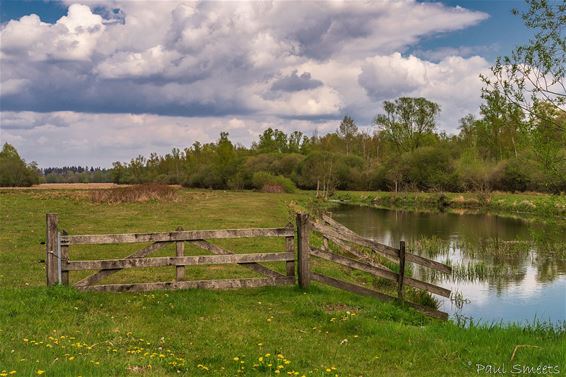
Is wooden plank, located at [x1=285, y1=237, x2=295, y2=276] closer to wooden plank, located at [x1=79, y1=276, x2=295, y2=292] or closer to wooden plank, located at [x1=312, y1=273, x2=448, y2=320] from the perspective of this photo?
wooden plank, located at [x1=79, y1=276, x2=295, y2=292]

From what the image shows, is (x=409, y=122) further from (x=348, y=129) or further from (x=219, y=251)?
(x=219, y=251)

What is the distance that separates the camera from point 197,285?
12.9 m

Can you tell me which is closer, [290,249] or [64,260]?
[64,260]

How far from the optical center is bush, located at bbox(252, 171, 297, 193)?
95.6 m

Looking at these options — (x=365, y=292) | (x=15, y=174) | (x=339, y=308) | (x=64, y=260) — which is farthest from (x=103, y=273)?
(x=15, y=174)

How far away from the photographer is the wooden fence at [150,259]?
12164mm

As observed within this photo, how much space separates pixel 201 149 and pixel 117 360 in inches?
5972

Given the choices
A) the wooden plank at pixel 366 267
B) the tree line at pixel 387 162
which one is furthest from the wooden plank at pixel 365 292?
the tree line at pixel 387 162

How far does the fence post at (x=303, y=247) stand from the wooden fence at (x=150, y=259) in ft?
0.82

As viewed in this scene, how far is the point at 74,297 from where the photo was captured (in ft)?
38.6

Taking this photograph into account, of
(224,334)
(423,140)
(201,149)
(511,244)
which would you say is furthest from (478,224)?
(201,149)

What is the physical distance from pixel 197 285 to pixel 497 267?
16.4 meters

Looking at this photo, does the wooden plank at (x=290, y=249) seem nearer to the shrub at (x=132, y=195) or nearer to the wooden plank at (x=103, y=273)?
the wooden plank at (x=103, y=273)

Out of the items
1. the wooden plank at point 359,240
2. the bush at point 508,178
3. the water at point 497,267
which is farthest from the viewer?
the bush at point 508,178
